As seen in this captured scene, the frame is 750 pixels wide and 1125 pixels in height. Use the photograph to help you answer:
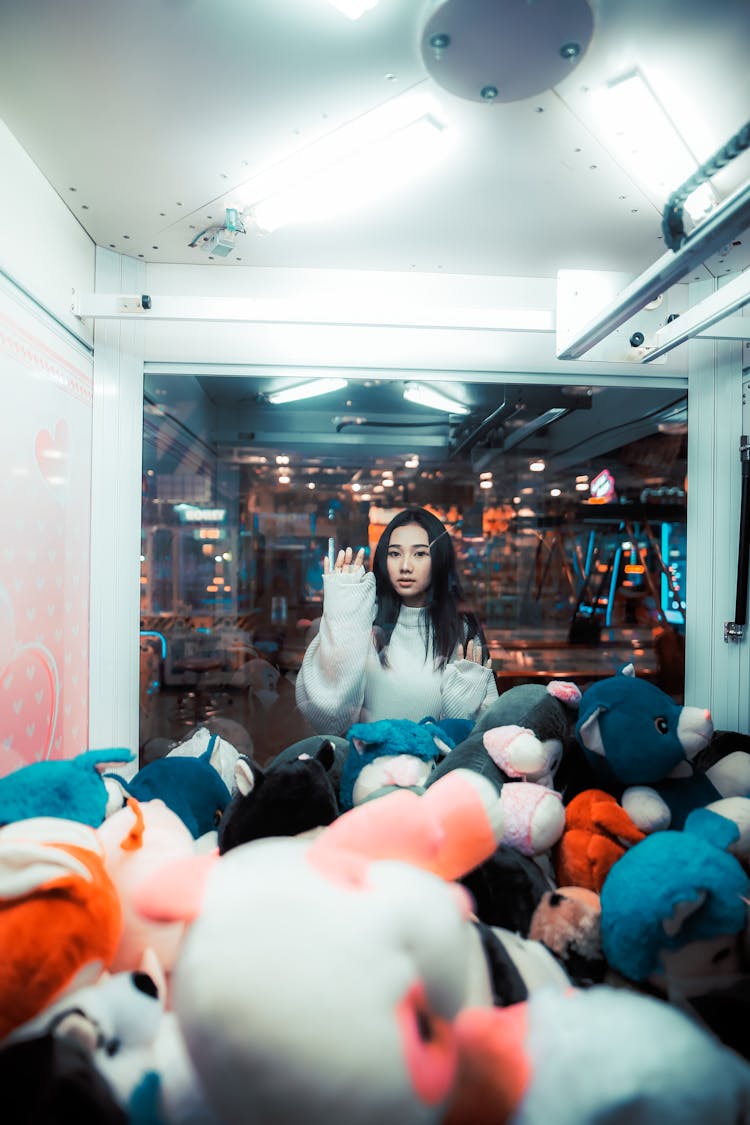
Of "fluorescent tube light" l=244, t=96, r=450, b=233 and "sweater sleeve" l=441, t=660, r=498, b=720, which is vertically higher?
"fluorescent tube light" l=244, t=96, r=450, b=233

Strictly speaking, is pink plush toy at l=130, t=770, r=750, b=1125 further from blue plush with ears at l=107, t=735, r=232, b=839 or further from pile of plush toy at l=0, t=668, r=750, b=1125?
blue plush with ears at l=107, t=735, r=232, b=839

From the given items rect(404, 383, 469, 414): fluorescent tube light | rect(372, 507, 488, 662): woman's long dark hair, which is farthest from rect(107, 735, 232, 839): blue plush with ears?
rect(404, 383, 469, 414): fluorescent tube light

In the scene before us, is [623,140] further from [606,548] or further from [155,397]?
[155,397]

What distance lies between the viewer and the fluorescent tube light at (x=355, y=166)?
1560 mm

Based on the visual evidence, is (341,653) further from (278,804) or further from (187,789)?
(278,804)

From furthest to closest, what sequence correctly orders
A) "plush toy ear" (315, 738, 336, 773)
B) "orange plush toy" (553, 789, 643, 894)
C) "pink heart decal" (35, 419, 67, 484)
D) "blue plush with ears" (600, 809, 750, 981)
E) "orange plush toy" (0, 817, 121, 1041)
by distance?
1. "pink heart decal" (35, 419, 67, 484)
2. "plush toy ear" (315, 738, 336, 773)
3. "orange plush toy" (553, 789, 643, 894)
4. "blue plush with ears" (600, 809, 750, 981)
5. "orange plush toy" (0, 817, 121, 1041)

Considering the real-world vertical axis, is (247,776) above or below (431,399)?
below

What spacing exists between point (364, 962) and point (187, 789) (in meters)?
0.98

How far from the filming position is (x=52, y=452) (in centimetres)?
194

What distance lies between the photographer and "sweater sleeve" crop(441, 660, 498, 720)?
2178 mm

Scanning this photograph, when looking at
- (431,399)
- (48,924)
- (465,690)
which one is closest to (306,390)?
(431,399)

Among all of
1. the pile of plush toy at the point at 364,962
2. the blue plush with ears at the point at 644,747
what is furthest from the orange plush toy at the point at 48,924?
the blue plush with ears at the point at 644,747

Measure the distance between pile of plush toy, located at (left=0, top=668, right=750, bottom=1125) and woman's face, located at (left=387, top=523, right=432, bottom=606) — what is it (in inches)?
45.9

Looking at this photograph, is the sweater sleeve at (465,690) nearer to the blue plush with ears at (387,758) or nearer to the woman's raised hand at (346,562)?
the woman's raised hand at (346,562)
